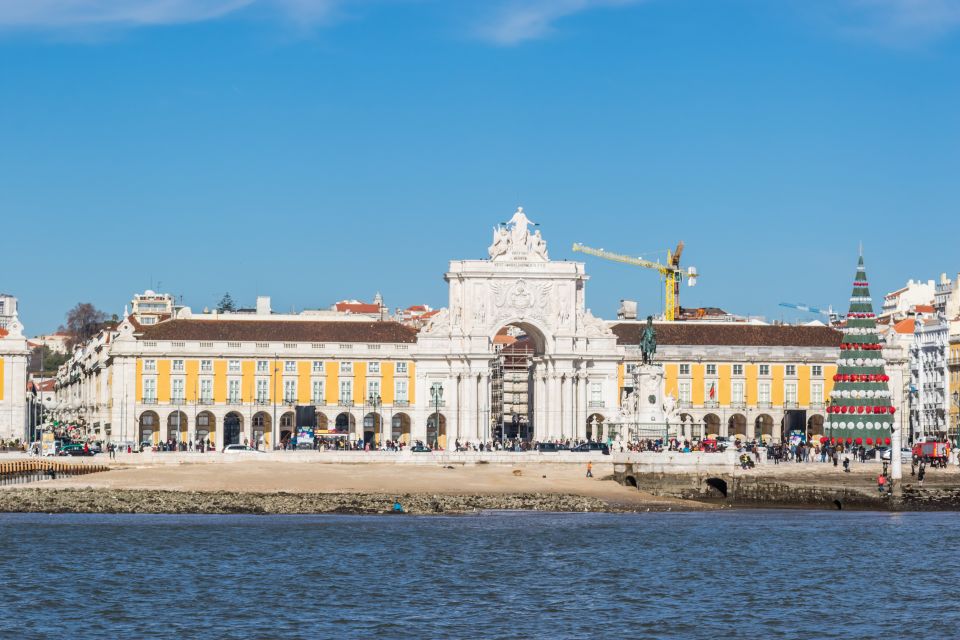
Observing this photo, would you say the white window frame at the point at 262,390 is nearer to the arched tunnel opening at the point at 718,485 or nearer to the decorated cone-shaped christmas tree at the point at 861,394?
the decorated cone-shaped christmas tree at the point at 861,394

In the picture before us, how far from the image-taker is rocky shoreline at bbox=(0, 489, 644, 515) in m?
65.8

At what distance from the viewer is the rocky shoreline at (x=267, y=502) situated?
6581 cm

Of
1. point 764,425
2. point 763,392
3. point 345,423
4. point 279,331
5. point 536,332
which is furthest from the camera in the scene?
point 764,425

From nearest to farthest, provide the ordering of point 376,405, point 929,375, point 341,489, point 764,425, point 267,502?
point 267,502 → point 341,489 → point 376,405 → point 764,425 → point 929,375

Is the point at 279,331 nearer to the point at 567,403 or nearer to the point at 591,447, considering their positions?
the point at 567,403

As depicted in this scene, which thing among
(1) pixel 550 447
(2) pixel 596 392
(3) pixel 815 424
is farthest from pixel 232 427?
(3) pixel 815 424

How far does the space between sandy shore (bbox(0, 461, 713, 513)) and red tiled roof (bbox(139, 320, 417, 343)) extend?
34.7 meters

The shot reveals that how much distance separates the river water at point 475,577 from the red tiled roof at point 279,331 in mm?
52019

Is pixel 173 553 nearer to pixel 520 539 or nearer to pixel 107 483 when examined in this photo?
pixel 520 539

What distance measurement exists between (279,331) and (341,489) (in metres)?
45.9

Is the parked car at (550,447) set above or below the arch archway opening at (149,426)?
below

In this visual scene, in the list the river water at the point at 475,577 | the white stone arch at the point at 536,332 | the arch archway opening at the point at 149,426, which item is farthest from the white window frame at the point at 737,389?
the river water at the point at 475,577

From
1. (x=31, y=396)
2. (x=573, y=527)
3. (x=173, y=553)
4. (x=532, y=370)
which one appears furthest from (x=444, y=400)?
(x=173, y=553)

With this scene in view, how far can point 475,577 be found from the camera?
46.7 metres
